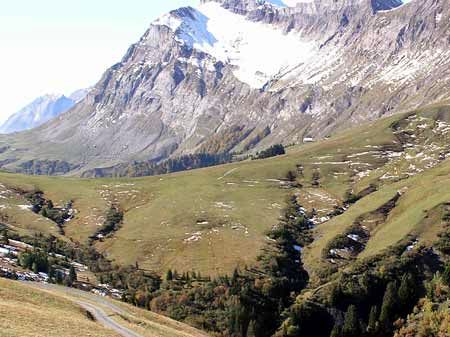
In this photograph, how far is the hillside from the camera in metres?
58.9

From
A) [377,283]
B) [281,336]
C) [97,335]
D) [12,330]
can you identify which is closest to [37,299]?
[97,335]

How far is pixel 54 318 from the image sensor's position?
2672 inches

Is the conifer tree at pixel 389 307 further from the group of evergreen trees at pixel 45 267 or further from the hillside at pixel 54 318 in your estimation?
the group of evergreen trees at pixel 45 267

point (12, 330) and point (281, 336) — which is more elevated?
point (12, 330)

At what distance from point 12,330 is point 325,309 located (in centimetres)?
13657

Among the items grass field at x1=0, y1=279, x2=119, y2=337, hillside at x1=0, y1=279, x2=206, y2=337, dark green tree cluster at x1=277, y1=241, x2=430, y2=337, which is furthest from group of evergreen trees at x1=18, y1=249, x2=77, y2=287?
grass field at x1=0, y1=279, x2=119, y2=337

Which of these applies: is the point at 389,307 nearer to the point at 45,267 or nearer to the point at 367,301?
the point at 367,301

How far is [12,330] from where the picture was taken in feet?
181

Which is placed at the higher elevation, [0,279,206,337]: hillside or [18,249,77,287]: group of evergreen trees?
[0,279,206,337]: hillside

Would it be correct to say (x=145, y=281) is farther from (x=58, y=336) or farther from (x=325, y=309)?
(x=58, y=336)

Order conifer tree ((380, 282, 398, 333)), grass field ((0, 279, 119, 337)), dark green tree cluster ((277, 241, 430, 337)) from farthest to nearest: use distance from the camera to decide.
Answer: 1. dark green tree cluster ((277, 241, 430, 337))
2. conifer tree ((380, 282, 398, 333))
3. grass field ((0, 279, 119, 337))

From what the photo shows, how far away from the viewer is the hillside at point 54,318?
193 ft

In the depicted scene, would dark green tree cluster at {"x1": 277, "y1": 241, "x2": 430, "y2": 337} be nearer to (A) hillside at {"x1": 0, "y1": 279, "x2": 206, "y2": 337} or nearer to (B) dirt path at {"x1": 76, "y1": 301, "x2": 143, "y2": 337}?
(A) hillside at {"x1": 0, "y1": 279, "x2": 206, "y2": 337}

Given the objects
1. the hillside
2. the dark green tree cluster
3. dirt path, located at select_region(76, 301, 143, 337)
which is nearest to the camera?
the hillside
